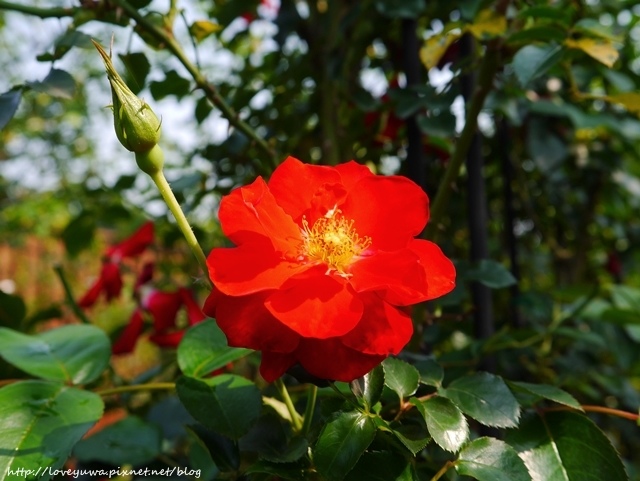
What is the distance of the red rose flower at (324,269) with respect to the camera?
354mm

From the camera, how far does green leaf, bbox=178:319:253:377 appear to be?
1.67ft

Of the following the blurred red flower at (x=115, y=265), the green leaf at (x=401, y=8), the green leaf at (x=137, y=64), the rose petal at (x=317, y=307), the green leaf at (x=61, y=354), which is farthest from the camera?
the blurred red flower at (x=115, y=265)

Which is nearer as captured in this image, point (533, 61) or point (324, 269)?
point (324, 269)

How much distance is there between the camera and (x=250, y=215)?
0.39m

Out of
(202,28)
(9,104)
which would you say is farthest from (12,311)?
(202,28)

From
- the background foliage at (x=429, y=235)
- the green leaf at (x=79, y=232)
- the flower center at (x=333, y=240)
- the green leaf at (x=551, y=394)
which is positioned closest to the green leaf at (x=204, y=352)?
the background foliage at (x=429, y=235)

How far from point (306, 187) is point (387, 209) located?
0.19 feet

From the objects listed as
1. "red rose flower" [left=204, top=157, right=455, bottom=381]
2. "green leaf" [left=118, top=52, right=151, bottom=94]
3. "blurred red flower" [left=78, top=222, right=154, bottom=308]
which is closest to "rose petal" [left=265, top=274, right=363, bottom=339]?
"red rose flower" [left=204, top=157, right=455, bottom=381]

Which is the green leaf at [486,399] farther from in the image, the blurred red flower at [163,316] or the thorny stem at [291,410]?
the blurred red flower at [163,316]

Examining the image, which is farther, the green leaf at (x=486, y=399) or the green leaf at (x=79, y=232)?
the green leaf at (x=79, y=232)

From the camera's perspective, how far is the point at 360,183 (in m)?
0.43

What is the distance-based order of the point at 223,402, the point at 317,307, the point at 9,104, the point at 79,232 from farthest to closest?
the point at 79,232
the point at 9,104
the point at 223,402
the point at 317,307

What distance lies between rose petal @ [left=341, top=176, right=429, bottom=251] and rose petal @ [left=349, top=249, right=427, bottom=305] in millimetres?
25

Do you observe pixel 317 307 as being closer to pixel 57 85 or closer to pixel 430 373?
pixel 430 373
